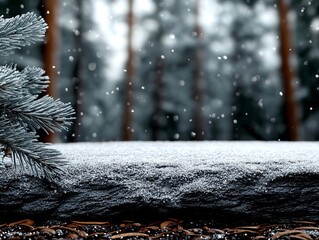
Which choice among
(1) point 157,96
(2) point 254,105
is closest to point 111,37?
(1) point 157,96

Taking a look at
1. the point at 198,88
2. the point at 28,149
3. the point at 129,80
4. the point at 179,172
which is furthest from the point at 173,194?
the point at 198,88

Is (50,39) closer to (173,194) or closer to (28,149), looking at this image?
(28,149)

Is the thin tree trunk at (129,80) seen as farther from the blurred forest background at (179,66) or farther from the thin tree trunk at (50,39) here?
the thin tree trunk at (50,39)

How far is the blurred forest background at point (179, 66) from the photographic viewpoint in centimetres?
879

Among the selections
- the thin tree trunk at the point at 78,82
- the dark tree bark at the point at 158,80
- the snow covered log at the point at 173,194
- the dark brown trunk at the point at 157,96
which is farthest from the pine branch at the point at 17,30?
the dark brown trunk at the point at 157,96

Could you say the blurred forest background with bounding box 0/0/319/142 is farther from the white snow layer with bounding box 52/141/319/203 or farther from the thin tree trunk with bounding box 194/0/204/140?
the white snow layer with bounding box 52/141/319/203

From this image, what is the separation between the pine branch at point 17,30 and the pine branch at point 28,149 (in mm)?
387

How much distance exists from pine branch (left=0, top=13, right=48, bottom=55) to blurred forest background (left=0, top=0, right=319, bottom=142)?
606 cm

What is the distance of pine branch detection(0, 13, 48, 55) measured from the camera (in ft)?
7.30

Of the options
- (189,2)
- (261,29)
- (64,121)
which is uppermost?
(189,2)

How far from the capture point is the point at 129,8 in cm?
888

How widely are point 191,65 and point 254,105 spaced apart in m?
1.76

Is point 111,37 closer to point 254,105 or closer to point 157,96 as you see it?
point 157,96

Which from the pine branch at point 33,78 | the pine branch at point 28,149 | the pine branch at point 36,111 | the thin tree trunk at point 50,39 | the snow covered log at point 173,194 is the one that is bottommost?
the snow covered log at point 173,194
